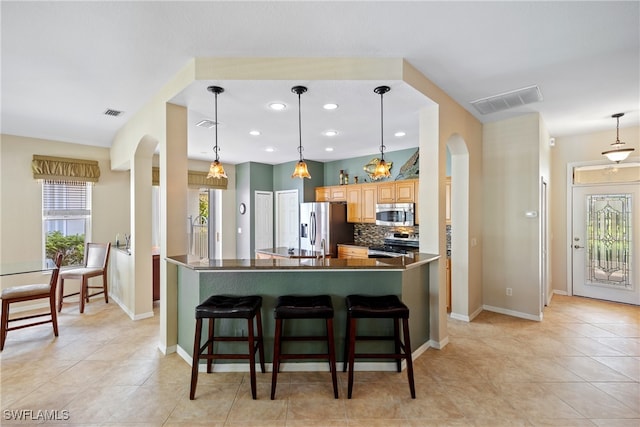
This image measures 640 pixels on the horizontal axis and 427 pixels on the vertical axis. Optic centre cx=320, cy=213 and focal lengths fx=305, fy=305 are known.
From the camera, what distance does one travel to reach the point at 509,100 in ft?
11.2

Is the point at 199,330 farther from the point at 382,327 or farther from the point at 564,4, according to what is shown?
the point at 564,4

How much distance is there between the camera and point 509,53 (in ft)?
8.05

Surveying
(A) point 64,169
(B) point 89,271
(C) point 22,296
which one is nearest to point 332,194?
(B) point 89,271

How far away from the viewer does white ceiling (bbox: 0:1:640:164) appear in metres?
1.98

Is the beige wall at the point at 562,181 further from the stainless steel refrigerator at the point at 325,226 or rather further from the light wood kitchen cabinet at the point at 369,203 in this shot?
the stainless steel refrigerator at the point at 325,226

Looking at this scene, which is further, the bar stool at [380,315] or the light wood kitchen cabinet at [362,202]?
the light wood kitchen cabinet at [362,202]

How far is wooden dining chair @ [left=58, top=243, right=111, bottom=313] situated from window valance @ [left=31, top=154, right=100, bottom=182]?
1.08 meters

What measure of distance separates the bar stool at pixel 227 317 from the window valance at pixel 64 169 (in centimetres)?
385

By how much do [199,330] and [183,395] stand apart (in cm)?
54

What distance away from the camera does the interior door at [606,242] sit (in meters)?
4.65

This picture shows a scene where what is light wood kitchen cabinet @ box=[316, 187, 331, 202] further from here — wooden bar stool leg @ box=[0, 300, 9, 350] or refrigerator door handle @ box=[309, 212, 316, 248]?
wooden bar stool leg @ box=[0, 300, 9, 350]

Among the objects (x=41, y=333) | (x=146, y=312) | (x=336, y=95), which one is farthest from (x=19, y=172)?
(x=336, y=95)
